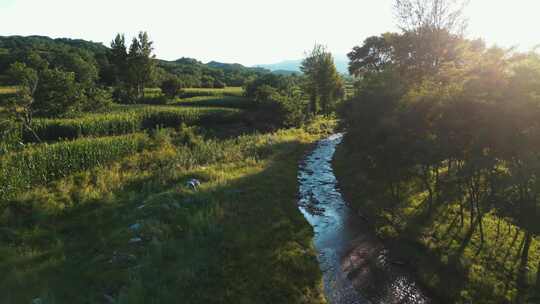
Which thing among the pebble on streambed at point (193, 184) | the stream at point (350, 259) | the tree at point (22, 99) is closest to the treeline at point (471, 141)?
Answer: the stream at point (350, 259)

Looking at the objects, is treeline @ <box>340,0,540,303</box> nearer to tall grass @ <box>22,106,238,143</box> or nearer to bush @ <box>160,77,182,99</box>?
tall grass @ <box>22,106,238,143</box>

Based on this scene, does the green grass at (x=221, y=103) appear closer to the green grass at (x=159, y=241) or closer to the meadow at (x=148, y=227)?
the meadow at (x=148, y=227)

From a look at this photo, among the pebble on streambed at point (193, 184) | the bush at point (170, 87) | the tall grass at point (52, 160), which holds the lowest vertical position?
the pebble on streambed at point (193, 184)

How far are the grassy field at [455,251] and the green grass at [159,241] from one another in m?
4.07

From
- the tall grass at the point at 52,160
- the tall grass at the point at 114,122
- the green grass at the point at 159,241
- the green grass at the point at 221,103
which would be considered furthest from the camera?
the green grass at the point at 221,103

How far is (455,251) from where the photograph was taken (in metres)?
12.0

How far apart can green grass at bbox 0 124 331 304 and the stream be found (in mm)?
724

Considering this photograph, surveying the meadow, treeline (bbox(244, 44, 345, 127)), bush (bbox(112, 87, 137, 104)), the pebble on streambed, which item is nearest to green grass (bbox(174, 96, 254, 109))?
treeline (bbox(244, 44, 345, 127))

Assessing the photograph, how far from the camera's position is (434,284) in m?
10.7

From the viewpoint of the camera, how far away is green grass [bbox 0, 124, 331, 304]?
9.48m

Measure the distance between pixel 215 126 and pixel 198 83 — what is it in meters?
42.6

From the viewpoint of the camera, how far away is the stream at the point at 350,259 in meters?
10.5

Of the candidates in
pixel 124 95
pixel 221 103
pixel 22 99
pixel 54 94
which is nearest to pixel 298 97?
pixel 221 103

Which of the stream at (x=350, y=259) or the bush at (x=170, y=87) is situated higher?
the bush at (x=170, y=87)
